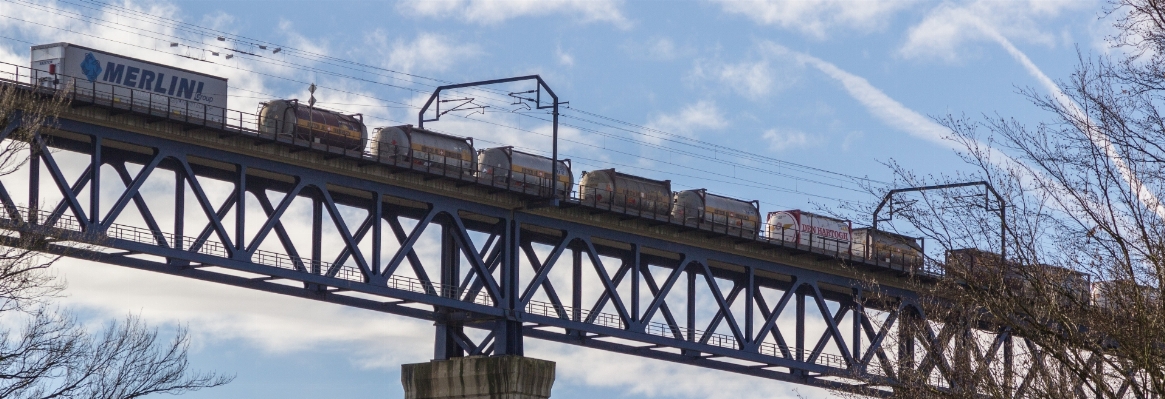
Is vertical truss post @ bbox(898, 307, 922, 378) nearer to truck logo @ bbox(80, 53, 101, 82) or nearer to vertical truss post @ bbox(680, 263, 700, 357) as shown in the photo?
vertical truss post @ bbox(680, 263, 700, 357)

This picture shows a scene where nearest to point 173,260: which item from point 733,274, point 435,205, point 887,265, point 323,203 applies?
point 323,203

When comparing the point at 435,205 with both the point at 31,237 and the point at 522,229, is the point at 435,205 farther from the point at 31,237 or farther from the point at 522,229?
the point at 31,237

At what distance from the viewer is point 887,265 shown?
89.7 meters

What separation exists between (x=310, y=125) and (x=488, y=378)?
14198mm

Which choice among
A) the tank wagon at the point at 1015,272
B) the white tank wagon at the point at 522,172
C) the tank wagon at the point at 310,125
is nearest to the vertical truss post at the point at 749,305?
the white tank wagon at the point at 522,172

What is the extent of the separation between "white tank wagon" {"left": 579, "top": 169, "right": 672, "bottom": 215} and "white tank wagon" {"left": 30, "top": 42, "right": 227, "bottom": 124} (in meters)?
20.0

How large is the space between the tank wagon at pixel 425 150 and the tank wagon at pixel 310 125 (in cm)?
124

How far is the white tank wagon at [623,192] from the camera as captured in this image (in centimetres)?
7519

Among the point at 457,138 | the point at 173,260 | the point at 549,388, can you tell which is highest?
the point at 457,138

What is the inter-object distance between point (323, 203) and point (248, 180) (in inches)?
122

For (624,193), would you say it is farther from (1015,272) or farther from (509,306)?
(1015,272)

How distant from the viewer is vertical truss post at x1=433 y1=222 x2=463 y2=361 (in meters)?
69.7

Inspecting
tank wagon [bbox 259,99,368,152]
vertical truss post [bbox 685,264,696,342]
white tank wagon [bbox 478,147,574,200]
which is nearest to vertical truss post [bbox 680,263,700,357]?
vertical truss post [bbox 685,264,696,342]

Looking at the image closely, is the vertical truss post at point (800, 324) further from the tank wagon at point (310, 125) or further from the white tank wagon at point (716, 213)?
the tank wagon at point (310, 125)
